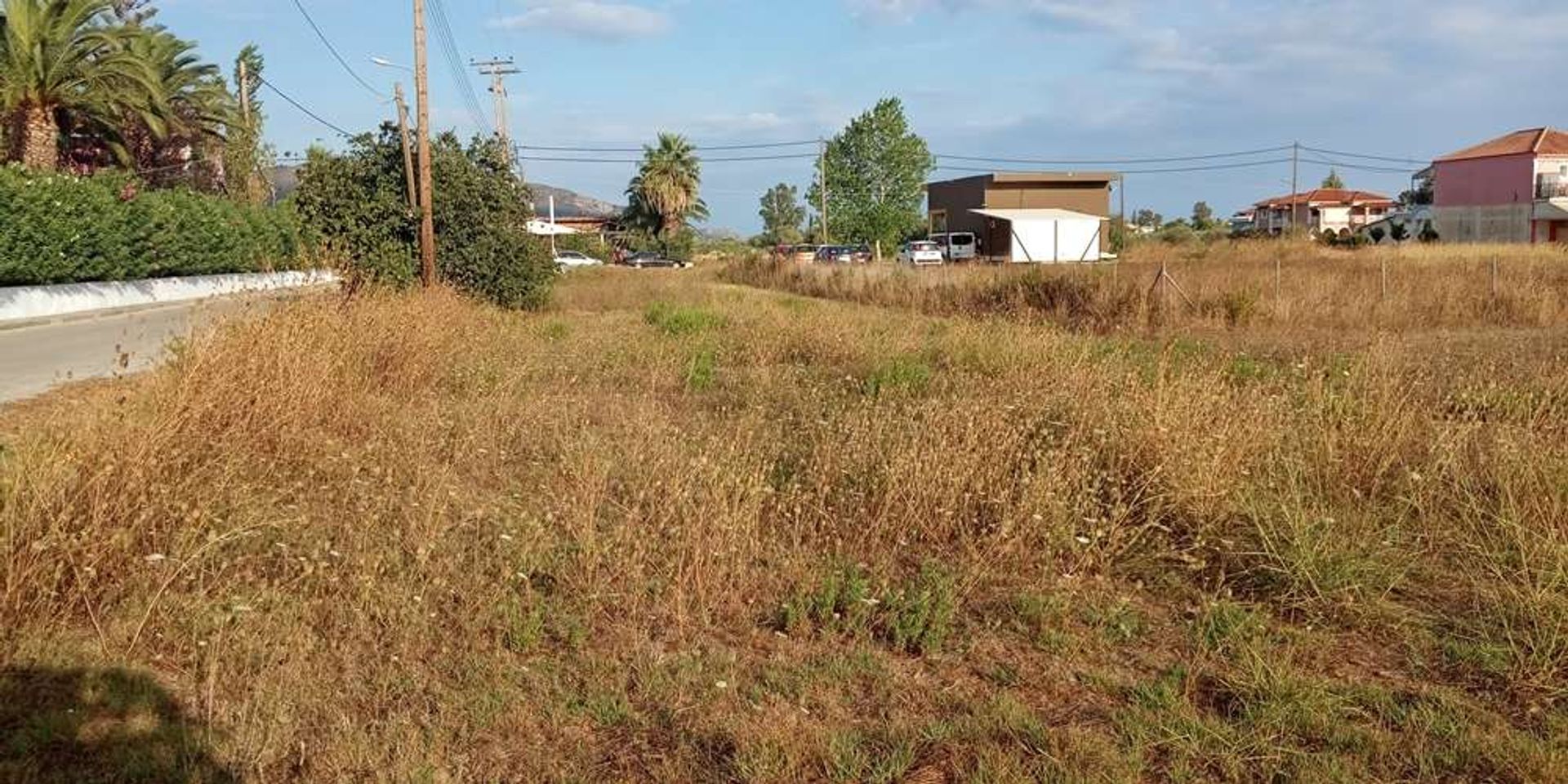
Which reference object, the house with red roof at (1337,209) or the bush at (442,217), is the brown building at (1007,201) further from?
the bush at (442,217)

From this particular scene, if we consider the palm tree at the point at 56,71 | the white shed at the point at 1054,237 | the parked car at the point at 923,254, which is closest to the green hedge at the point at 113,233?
the palm tree at the point at 56,71

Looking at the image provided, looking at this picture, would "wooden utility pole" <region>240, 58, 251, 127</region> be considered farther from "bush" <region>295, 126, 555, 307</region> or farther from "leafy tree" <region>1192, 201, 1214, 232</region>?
"leafy tree" <region>1192, 201, 1214, 232</region>

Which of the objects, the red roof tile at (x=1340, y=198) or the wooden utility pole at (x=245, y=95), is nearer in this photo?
the wooden utility pole at (x=245, y=95)

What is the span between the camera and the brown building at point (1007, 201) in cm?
→ 5525

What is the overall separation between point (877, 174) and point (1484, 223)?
3284 cm

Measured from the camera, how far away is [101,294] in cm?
2184

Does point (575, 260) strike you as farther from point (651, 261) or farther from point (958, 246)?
point (958, 246)

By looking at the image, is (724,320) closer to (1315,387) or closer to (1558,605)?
(1315,387)

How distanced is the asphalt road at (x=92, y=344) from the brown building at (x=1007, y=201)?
4096 cm

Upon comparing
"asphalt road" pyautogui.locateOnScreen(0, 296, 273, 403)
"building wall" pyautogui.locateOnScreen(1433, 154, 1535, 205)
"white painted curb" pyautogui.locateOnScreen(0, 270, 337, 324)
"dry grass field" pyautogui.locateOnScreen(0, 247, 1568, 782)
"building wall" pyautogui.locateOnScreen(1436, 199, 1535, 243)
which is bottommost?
"dry grass field" pyautogui.locateOnScreen(0, 247, 1568, 782)

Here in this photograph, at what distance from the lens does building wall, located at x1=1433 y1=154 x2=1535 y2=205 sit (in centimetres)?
5194

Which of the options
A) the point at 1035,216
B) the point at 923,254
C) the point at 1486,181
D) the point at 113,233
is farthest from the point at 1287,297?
the point at 1486,181

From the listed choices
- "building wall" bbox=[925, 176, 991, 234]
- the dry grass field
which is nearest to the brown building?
"building wall" bbox=[925, 176, 991, 234]

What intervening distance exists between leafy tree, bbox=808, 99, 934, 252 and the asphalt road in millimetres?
50621
